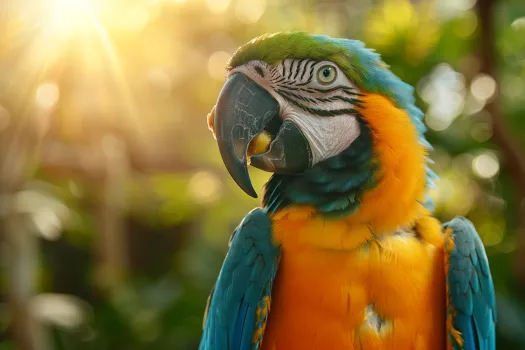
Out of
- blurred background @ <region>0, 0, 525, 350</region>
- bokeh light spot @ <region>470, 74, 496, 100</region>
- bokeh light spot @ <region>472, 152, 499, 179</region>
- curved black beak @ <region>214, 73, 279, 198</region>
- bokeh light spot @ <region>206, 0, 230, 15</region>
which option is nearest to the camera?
curved black beak @ <region>214, 73, 279, 198</region>

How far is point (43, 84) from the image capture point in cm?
312

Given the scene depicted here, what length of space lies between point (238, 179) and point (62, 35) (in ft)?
7.24

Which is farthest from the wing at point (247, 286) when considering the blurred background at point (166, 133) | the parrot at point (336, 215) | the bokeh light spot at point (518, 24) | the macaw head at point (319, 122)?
the bokeh light spot at point (518, 24)

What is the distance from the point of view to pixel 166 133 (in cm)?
494

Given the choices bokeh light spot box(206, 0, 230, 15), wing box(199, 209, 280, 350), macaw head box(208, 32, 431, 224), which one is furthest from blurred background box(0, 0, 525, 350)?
macaw head box(208, 32, 431, 224)

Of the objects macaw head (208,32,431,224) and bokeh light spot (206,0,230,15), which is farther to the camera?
bokeh light spot (206,0,230,15)

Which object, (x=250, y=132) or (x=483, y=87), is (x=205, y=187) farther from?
(x=250, y=132)

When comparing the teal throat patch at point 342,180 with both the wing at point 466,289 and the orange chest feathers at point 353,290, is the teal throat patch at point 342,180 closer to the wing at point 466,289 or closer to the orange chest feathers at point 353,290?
the orange chest feathers at point 353,290

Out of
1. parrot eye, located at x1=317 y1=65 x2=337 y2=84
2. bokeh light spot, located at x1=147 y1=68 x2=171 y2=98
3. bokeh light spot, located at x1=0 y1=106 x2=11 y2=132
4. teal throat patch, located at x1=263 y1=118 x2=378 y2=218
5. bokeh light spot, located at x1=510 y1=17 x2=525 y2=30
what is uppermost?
bokeh light spot, located at x1=147 y1=68 x2=171 y2=98

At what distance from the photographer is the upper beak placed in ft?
3.72

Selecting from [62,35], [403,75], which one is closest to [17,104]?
[62,35]

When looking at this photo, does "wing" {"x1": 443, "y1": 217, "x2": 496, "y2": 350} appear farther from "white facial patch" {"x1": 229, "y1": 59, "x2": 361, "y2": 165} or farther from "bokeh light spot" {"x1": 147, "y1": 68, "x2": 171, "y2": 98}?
"bokeh light spot" {"x1": 147, "y1": 68, "x2": 171, "y2": 98}

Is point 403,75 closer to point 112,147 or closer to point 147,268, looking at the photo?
point 112,147

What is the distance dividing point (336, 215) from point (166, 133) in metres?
3.89
